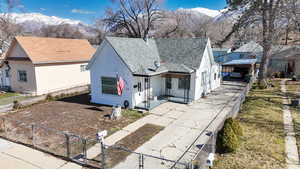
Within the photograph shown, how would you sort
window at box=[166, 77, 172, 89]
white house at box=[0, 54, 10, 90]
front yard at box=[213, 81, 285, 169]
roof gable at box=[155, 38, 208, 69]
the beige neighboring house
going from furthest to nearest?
white house at box=[0, 54, 10, 90] → the beige neighboring house → window at box=[166, 77, 172, 89] → roof gable at box=[155, 38, 208, 69] → front yard at box=[213, 81, 285, 169]

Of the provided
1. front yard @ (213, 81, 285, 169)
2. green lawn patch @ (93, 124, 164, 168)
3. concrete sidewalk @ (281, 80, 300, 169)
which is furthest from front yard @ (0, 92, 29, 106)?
concrete sidewalk @ (281, 80, 300, 169)

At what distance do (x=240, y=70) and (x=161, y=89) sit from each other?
20010mm

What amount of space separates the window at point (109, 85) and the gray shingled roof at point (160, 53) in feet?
7.04

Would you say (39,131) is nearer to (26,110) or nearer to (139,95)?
(26,110)

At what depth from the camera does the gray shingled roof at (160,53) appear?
15.6 m

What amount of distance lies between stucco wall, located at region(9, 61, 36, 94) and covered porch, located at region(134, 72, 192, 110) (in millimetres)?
11808

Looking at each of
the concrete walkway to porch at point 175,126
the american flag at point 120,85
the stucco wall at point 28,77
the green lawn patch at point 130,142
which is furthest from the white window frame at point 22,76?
the green lawn patch at point 130,142

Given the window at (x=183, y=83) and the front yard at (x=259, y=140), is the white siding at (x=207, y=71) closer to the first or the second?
the window at (x=183, y=83)

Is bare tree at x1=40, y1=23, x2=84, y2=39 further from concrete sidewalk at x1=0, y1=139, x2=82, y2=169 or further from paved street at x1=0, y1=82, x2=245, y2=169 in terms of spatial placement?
concrete sidewalk at x1=0, y1=139, x2=82, y2=169

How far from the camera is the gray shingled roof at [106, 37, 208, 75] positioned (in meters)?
15.6

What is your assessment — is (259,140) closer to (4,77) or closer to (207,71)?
(207,71)

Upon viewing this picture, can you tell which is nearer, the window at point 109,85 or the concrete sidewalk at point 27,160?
→ the concrete sidewalk at point 27,160

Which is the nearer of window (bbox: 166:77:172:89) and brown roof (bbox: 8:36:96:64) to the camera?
window (bbox: 166:77:172:89)

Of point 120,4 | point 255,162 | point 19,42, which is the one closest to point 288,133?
point 255,162
